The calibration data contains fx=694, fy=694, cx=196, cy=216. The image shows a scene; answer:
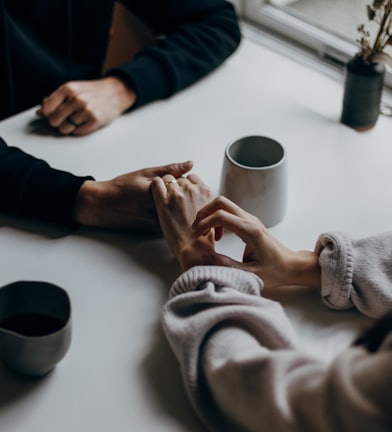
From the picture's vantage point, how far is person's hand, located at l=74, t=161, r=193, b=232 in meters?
1.03

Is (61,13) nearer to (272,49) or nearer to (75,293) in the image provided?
(272,49)

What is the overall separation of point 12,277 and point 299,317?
15.3 inches

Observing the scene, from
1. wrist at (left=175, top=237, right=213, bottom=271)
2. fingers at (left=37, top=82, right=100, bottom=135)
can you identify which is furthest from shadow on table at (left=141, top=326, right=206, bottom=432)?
fingers at (left=37, top=82, right=100, bottom=135)

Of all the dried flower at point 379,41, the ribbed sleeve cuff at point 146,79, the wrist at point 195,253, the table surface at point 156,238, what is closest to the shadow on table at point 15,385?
the table surface at point 156,238

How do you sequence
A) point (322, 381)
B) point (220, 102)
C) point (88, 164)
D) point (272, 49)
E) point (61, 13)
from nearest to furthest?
point (322, 381), point (88, 164), point (220, 102), point (61, 13), point (272, 49)

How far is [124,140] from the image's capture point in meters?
1.21

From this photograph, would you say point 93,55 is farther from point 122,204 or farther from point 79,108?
point 122,204

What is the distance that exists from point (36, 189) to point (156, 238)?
0.20m

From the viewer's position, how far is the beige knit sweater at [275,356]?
1.96 ft

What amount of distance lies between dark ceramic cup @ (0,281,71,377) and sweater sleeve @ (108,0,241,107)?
0.57 metres

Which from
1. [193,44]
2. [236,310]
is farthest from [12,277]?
[193,44]

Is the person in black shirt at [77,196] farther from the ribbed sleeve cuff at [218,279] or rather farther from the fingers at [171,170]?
the ribbed sleeve cuff at [218,279]

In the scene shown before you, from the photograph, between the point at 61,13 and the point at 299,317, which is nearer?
the point at 299,317

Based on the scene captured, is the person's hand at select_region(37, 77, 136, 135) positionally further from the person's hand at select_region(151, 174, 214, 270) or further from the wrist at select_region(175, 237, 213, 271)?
the wrist at select_region(175, 237, 213, 271)
